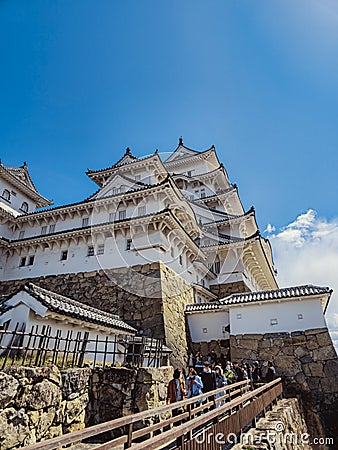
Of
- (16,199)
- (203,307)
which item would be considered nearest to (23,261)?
(16,199)

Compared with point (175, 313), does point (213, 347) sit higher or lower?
lower

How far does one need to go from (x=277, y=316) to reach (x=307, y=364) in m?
2.35

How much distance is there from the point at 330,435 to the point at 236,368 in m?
5.27

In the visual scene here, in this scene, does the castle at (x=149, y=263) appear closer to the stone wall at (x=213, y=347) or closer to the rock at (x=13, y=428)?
the stone wall at (x=213, y=347)

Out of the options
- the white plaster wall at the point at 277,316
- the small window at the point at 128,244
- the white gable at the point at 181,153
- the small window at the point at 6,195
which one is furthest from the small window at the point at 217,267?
the small window at the point at 6,195

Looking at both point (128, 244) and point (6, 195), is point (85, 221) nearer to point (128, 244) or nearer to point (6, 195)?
point (128, 244)

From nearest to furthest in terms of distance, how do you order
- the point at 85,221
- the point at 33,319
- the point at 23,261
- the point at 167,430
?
1. the point at 167,430
2. the point at 33,319
3. the point at 23,261
4. the point at 85,221

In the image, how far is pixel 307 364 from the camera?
43.5 ft

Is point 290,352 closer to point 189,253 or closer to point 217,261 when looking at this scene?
point 189,253

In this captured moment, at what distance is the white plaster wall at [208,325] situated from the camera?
53.3 ft

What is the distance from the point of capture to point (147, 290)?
50.8 ft

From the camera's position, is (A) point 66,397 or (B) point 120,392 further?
(B) point 120,392

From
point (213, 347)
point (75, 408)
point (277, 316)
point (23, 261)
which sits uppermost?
point (23, 261)

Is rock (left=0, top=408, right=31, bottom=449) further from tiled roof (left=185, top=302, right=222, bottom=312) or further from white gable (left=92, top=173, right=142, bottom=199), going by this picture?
white gable (left=92, top=173, right=142, bottom=199)
